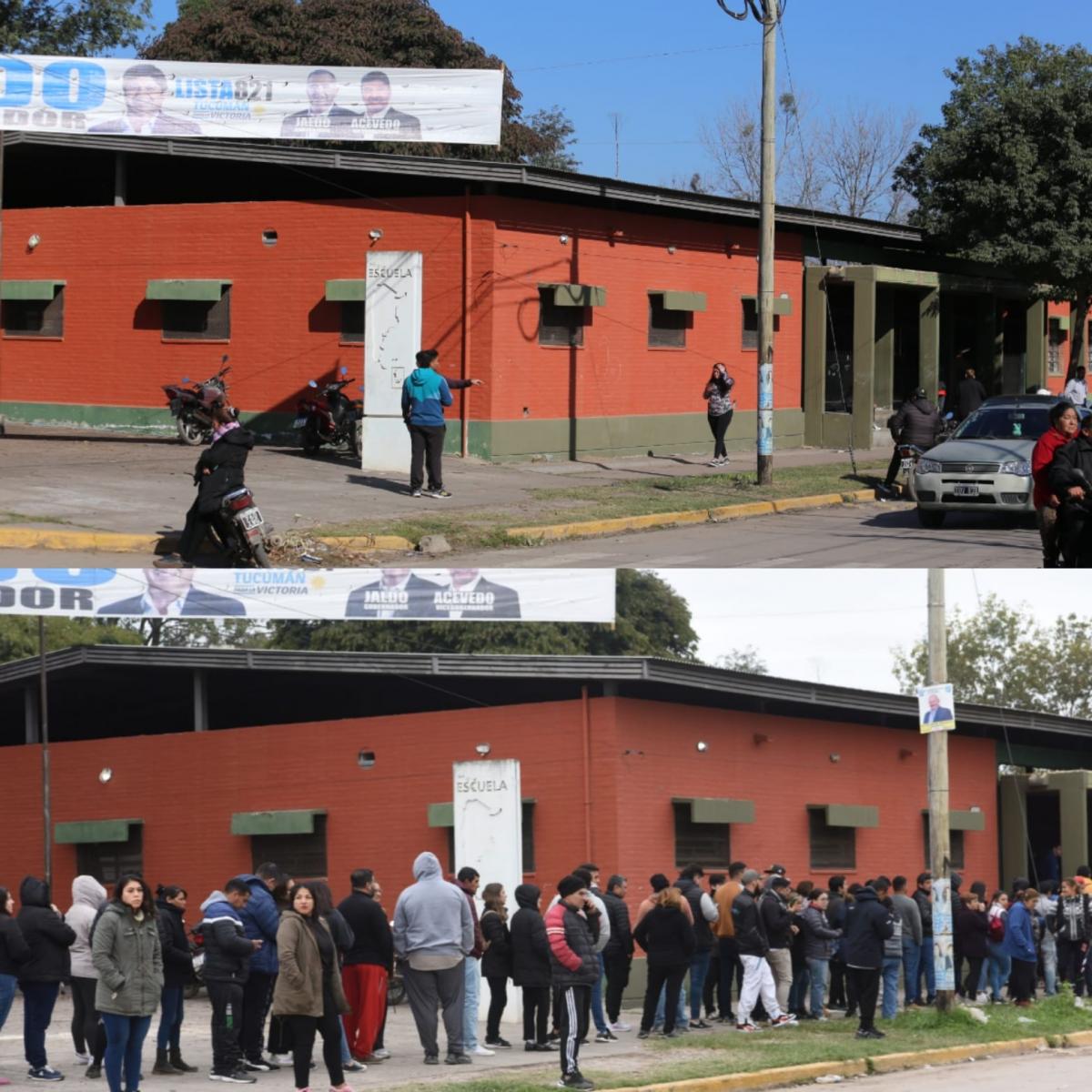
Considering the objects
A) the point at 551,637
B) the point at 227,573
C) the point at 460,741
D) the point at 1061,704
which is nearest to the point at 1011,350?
the point at 551,637

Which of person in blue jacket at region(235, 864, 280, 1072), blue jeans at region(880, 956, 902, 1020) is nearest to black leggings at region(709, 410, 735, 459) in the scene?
blue jeans at region(880, 956, 902, 1020)

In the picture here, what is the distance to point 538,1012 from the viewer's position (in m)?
12.8

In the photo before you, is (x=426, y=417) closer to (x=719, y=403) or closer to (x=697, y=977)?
(x=719, y=403)

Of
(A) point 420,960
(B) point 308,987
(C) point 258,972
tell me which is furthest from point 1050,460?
(B) point 308,987

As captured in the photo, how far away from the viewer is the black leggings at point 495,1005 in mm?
13195

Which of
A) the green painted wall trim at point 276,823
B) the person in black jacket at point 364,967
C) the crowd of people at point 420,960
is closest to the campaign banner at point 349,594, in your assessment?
the crowd of people at point 420,960

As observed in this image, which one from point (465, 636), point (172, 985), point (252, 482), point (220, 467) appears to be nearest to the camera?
point (172, 985)

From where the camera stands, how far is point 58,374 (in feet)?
97.2

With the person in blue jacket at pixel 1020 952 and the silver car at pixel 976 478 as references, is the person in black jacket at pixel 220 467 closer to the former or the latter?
the person in blue jacket at pixel 1020 952

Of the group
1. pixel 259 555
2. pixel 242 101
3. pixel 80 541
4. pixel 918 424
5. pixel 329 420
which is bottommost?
pixel 259 555

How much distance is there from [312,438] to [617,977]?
13.0 m

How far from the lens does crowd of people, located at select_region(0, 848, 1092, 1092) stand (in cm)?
953

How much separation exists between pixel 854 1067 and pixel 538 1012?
241cm

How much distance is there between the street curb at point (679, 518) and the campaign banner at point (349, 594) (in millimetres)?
2241
